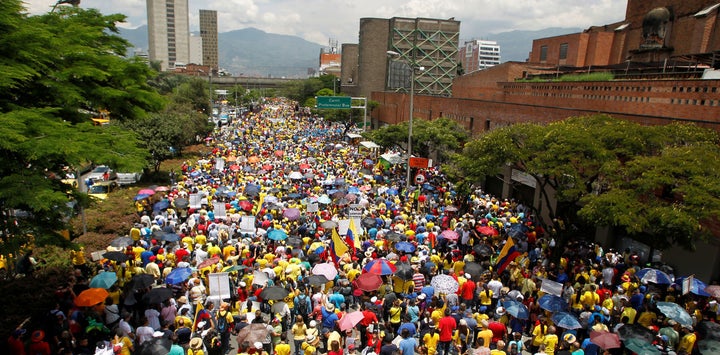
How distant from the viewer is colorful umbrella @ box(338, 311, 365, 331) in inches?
384

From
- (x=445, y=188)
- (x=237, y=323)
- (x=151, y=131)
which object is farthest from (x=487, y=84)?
(x=237, y=323)

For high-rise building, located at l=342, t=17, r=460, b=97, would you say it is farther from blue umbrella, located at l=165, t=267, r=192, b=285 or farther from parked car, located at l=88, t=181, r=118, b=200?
blue umbrella, located at l=165, t=267, r=192, b=285

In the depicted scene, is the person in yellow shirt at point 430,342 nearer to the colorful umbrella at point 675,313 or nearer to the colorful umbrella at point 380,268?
the colorful umbrella at point 380,268

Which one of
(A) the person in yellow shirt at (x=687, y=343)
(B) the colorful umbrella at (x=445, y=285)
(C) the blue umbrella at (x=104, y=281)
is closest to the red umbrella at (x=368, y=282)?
(B) the colorful umbrella at (x=445, y=285)

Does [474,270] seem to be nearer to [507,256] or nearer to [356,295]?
[507,256]

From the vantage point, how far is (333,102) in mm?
42375

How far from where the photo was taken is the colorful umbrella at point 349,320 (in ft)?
32.0

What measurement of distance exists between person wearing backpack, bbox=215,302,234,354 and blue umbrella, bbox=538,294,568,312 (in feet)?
22.5

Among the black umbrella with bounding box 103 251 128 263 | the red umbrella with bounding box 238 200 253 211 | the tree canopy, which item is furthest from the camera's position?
the red umbrella with bounding box 238 200 253 211

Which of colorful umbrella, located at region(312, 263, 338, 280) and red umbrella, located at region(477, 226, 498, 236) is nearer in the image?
colorful umbrella, located at region(312, 263, 338, 280)

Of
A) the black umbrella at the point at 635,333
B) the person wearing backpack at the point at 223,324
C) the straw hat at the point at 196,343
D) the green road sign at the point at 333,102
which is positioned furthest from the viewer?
the green road sign at the point at 333,102

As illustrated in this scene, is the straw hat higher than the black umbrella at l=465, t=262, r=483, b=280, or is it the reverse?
the black umbrella at l=465, t=262, r=483, b=280

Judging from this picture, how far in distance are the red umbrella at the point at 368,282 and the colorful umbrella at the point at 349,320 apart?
1.32m

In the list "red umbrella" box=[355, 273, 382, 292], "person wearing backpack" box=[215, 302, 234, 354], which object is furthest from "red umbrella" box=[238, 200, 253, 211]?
"person wearing backpack" box=[215, 302, 234, 354]
